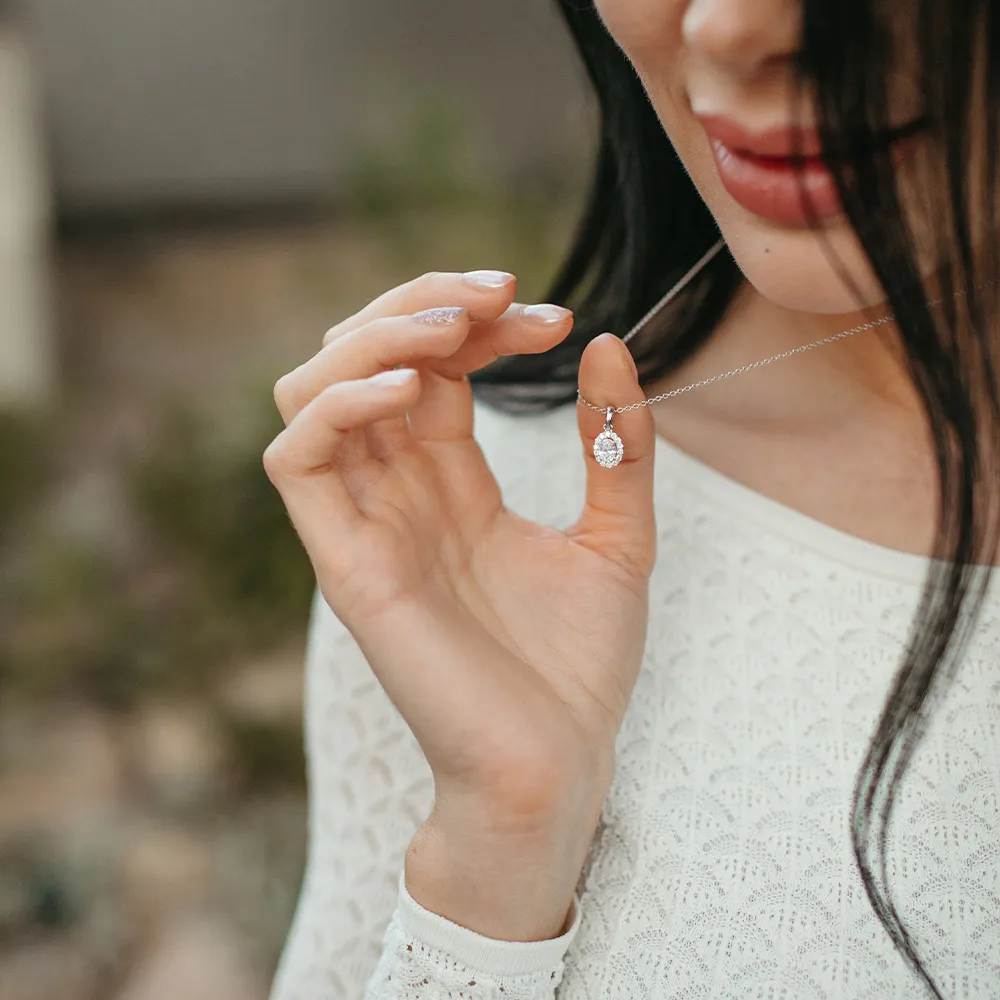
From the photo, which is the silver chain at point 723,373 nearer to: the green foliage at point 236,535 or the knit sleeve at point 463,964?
the knit sleeve at point 463,964

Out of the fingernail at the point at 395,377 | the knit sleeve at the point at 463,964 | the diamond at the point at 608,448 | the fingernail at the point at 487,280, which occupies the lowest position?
the knit sleeve at the point at 463,964

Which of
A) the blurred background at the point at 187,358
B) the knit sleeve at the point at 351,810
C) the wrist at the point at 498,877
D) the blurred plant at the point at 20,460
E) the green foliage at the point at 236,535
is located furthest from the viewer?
the blurred plant at the point at 20,460

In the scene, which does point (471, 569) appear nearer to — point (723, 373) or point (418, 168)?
point (723, 373)

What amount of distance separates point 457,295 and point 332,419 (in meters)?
0.12

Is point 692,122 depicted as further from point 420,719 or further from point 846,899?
point 846,899

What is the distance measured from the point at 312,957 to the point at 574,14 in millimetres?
857

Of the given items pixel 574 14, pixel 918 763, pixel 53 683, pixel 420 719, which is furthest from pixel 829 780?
pixel 53 683

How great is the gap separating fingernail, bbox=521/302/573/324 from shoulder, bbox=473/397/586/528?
0.26 m

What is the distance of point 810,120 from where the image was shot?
2.40 feet

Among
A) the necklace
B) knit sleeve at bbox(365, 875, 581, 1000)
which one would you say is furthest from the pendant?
knit sleeve at bbox(365, 875, 581, 1000)

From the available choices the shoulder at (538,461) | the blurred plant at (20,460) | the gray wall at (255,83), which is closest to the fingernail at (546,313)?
the shoulder at (538,461)

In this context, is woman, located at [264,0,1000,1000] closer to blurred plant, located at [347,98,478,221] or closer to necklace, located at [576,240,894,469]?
necklace, located at [576,240,894,469]

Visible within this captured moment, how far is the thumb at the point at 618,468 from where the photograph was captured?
84 cm

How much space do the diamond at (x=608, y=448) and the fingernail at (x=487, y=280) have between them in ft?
0.47
